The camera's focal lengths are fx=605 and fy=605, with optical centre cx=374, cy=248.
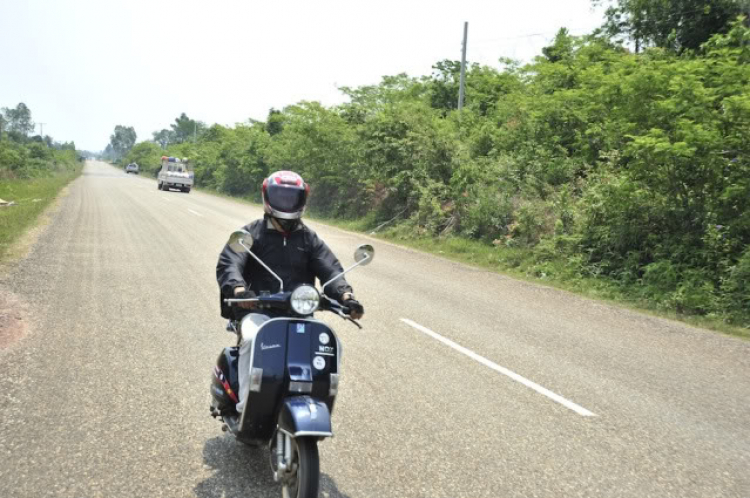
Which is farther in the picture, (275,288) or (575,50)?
(575,50)

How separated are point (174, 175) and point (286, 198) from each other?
1637 inches

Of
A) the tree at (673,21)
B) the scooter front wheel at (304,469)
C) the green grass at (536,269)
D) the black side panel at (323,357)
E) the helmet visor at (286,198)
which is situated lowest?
the green grass at (536,269)

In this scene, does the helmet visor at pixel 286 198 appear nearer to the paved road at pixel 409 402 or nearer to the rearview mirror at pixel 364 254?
the rearview mirror at pixel 364 254

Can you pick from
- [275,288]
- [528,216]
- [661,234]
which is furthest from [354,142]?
[275,288]

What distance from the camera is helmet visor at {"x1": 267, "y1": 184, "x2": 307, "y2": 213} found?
12.6 ft

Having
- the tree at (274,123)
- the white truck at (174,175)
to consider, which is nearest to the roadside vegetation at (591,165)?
the white truck at (174,175)

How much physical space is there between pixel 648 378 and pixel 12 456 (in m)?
5.63

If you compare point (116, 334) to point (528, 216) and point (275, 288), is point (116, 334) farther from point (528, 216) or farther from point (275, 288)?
point (528, 216)

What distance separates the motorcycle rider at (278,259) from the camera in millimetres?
3756

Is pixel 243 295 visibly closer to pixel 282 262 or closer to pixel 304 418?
pixel 282 262

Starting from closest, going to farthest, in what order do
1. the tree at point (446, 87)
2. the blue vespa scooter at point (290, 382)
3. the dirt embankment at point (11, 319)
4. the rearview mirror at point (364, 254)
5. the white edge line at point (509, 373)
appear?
the blue vespa scooter at point (290, 382), the rearview mirror at point (364, 254), the white edge line at point (509, 373), the dirt embankment at point (11, 319), the tree at point (446, 87)

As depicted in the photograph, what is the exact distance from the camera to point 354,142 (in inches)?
1040

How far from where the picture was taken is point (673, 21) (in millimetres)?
21203

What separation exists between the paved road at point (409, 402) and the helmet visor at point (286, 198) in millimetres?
1682
